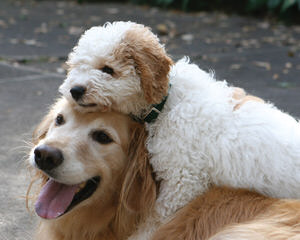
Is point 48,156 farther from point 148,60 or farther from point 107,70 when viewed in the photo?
point 148,60

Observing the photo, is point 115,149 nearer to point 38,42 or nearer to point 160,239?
point 160,239

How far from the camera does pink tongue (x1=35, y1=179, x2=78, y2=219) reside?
2.66 m

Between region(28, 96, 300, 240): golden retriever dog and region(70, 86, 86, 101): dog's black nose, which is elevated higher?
region(70, 86, 86, 101): dog's black nose

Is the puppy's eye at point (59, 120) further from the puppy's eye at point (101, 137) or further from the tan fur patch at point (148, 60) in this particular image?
the tan fur patch at point (148, 60)

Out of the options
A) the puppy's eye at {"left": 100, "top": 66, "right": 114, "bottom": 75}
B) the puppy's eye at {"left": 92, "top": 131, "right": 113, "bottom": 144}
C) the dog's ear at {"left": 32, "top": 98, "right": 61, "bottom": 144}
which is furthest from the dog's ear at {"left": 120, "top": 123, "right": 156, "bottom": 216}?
the dog's ear at {"left": 32, "top": 98, "right": 61, "bottom": 144}

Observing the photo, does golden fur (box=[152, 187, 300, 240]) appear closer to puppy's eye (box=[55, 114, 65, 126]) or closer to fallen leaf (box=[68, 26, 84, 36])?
puppy's eye (box=[55, 114, 65, 126])

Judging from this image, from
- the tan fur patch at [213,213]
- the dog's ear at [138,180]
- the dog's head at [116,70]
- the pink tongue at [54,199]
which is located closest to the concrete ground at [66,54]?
the pink tongue at [54,199]

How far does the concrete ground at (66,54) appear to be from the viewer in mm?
4168

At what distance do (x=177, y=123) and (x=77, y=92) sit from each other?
0.58 metres

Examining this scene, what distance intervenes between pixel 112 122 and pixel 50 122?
0.50 meters

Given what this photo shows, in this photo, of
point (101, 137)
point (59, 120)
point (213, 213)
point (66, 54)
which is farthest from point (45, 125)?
point (66, 54)

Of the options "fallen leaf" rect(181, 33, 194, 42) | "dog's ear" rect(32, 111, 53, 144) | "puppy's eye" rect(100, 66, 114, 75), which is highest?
"puppy's eye" rect(100, 66, 114, 75)

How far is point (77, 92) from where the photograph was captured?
245 cm

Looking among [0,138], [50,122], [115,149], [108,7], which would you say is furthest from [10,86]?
[108,7]
